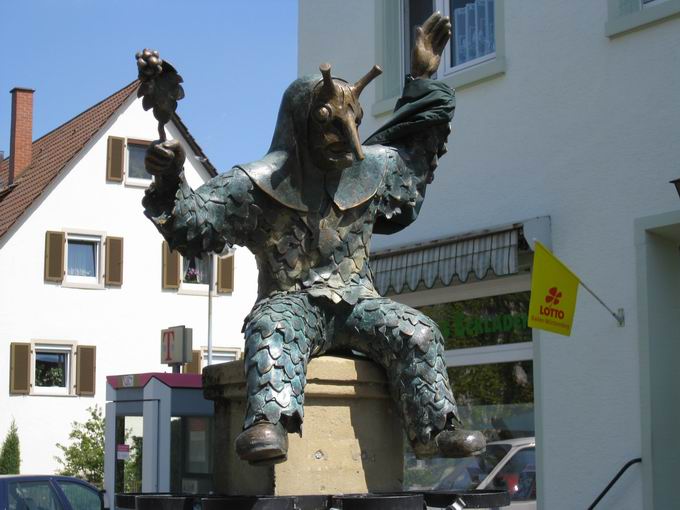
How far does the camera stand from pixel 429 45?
14.0ft

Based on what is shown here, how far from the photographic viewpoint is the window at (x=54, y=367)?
24375mm

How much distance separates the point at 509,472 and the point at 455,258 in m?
1.78

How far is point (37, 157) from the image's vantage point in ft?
96.8

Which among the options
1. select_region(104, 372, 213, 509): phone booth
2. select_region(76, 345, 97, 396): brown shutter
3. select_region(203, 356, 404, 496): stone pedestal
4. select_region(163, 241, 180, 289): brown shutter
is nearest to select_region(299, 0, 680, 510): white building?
select_region(104, 372, 213, 509): phone booth

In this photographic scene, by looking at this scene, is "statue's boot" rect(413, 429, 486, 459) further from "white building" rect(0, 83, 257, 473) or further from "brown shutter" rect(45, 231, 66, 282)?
"brown shutter" rect(45, 231, 66, 282)

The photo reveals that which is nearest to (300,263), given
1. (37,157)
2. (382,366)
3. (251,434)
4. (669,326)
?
(382,366)

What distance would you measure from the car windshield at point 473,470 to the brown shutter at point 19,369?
52.3 ft

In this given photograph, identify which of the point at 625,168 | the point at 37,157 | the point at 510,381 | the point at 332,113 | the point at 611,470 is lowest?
the point at 611,470

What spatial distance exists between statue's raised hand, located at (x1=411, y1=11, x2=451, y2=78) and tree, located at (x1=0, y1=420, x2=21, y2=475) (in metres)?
20.5

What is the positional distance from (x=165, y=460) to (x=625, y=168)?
528 centimetres

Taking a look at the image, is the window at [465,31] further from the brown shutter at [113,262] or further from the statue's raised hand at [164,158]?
the brown shutter at [113,262]

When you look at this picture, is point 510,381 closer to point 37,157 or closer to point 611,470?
point 611,470

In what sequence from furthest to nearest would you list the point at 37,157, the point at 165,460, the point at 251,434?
the point at 37,157 → the point at 165,460 → the point at 251,434

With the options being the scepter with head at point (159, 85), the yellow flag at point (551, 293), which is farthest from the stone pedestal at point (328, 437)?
the yellow flag at point (551, 293)
